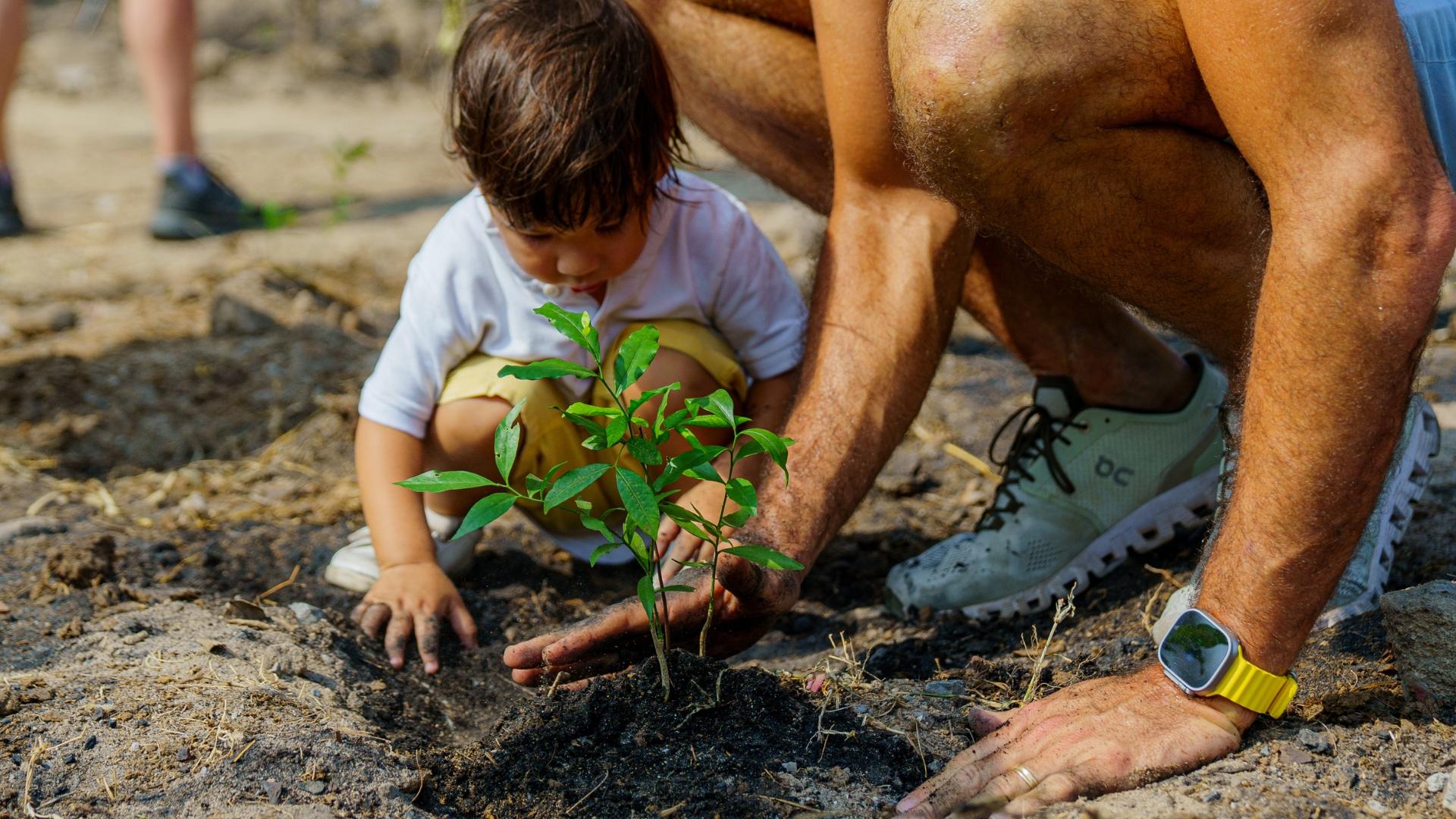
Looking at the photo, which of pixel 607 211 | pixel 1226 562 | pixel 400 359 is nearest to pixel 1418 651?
pixel 1226 562

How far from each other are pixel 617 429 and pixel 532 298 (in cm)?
83

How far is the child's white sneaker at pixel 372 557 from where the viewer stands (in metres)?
2.48

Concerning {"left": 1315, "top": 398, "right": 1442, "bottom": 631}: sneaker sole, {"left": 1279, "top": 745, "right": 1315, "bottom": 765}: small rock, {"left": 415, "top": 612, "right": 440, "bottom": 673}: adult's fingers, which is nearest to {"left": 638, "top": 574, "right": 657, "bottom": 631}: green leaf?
{"left": 415, "top": 612, "right": 440, "bottom": 673}: adult's fingers

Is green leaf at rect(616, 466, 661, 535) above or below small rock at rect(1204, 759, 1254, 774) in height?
above

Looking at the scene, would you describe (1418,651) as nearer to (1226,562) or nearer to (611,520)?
(1226,562)

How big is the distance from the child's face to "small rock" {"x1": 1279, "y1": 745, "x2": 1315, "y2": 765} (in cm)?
131

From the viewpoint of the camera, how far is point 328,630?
2244 mm

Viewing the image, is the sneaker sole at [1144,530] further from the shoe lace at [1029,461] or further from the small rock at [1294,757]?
the small rock at [1294,757]

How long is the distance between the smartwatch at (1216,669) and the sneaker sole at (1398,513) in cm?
39

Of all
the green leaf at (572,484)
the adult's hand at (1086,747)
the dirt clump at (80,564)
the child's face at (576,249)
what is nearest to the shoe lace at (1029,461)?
the adult's hand at (1086,747)

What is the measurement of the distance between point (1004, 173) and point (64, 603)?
1784mm

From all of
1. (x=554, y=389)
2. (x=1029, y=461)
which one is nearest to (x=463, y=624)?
(x=554, y=389)

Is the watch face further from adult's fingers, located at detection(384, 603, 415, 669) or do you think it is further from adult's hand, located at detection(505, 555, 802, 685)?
adult's fingers, located at detection(384, 603, 415, 669)

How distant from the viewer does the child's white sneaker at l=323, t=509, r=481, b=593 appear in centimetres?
248
